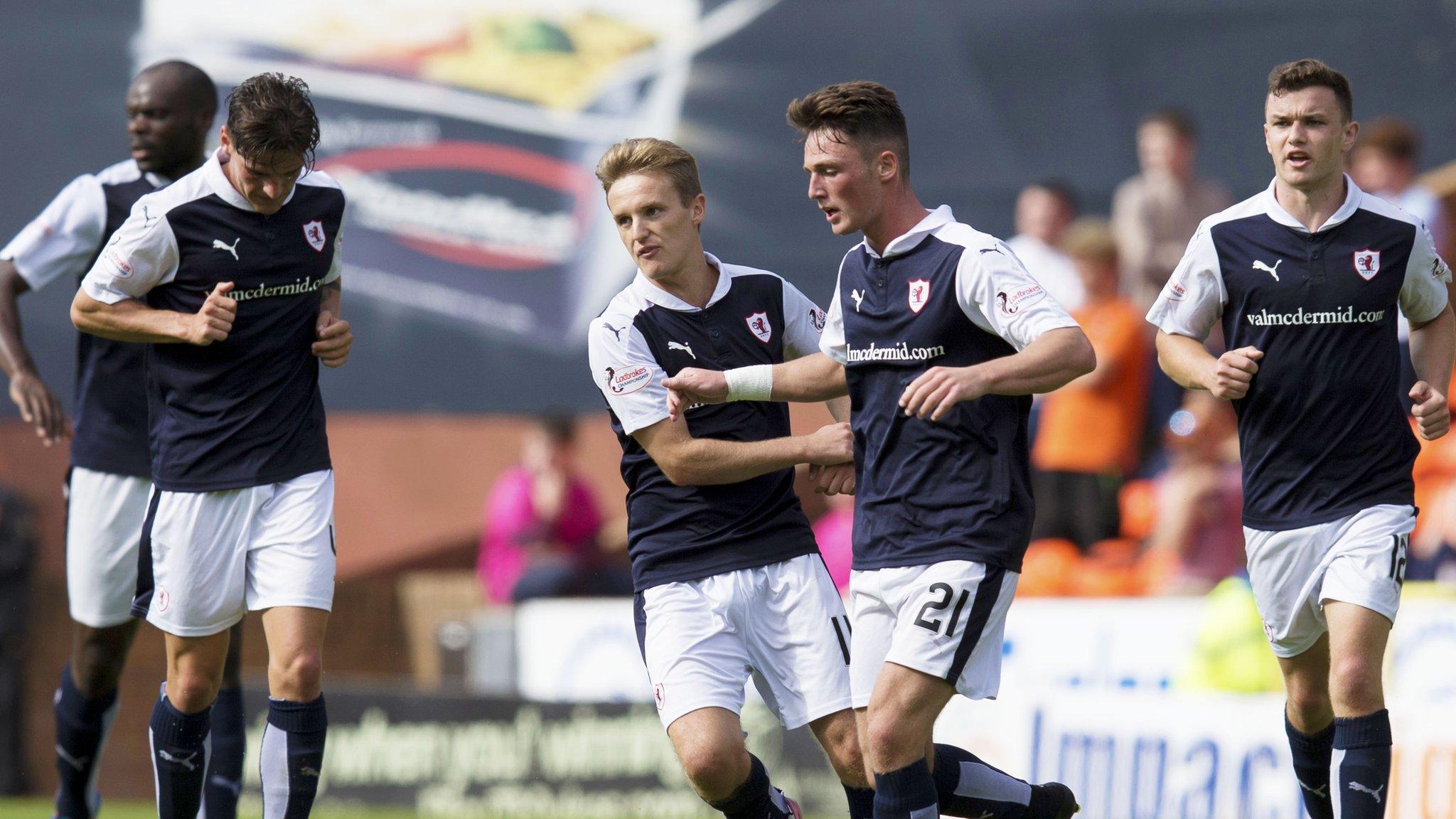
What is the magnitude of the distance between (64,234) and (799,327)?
9.94ft

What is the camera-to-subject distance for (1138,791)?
28.9ft

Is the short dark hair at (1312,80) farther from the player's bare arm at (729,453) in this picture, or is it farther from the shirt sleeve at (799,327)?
the player's bare arm at (729,453)

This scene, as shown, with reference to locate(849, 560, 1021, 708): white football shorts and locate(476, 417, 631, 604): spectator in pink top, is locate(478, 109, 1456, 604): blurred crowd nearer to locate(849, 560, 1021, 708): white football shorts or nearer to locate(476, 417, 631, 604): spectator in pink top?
locate(476, 417, 631, 604): spectator in pink top

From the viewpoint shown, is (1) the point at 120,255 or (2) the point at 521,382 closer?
(1) the point at 120,255

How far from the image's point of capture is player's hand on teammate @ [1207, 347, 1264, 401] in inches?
225

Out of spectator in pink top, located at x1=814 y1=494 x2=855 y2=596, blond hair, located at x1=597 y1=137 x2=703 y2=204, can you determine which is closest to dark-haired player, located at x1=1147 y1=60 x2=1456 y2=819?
blond hair, located at x1=597 y1=137 x2=703 y2=204

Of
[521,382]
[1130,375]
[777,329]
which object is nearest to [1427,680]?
[1130,375]

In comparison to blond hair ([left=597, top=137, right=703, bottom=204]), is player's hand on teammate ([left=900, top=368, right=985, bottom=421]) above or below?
below

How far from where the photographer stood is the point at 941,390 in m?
4.98

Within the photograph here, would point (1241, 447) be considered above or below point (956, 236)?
below

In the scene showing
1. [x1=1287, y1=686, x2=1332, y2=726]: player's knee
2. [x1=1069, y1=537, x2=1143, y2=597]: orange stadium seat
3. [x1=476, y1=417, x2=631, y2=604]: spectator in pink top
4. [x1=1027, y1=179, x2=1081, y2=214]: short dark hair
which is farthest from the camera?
[x1=476, y1=417, x2=631, y2=604]: spectator in pink top

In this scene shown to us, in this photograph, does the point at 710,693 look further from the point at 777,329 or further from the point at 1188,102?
the point at 1188,102

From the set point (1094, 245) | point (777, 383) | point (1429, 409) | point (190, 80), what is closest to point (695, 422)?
point (777, 383)

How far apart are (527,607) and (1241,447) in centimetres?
672
